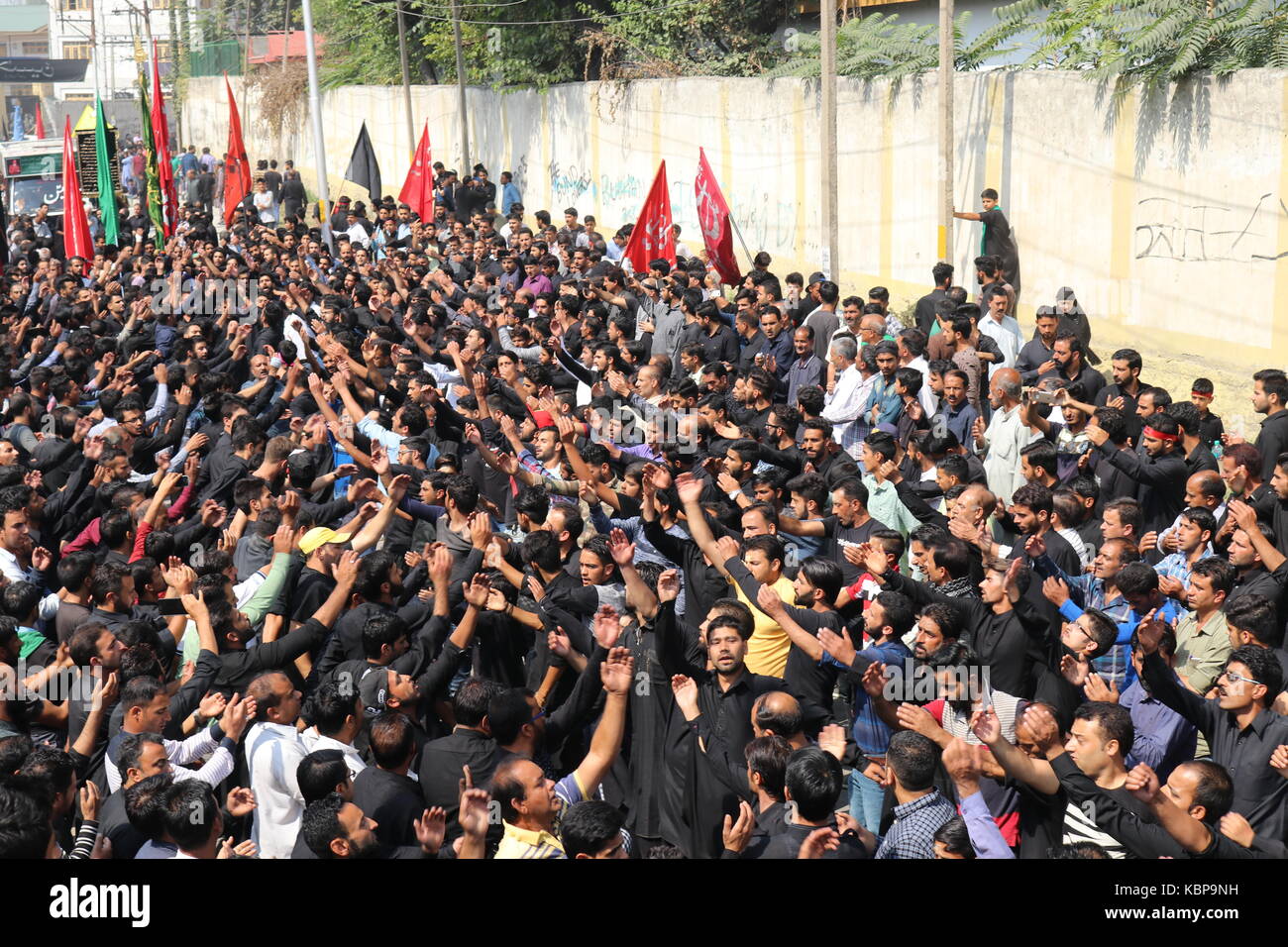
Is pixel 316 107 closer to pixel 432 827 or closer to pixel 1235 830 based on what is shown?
pixel 432 827

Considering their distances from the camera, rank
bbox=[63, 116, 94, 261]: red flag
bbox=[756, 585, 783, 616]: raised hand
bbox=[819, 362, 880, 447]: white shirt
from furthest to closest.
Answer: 1. bbox=[63, 116, 94, 261]: red flag
2. bbox=[819, 362, 880, 447]: white shirt
3. bbox=[756, 585, 783, 616]: raised hand

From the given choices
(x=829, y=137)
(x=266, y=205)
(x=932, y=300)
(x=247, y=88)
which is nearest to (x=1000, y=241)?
(x=829, y=137)

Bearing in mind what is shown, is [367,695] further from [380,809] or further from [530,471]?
[530,471]

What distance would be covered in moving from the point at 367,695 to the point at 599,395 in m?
4.91

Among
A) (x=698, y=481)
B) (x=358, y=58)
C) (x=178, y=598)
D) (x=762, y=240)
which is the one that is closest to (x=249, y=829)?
(x=178, y=598)

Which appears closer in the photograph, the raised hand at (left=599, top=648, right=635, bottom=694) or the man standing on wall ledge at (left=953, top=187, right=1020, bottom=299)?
the raised hand at (left=599, top=648, right=635, bottom=694)

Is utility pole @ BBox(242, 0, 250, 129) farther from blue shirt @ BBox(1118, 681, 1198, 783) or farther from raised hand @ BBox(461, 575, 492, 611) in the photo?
blue shirt @ BBox(1118, 681, 1198, 783)

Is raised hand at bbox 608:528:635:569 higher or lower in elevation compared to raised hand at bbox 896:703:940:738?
higher

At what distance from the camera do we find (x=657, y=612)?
6.12 metres

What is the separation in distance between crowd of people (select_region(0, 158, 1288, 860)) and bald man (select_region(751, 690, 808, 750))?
2 centimetres

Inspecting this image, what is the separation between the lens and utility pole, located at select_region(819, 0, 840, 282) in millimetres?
14430

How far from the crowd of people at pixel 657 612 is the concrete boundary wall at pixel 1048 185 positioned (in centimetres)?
185

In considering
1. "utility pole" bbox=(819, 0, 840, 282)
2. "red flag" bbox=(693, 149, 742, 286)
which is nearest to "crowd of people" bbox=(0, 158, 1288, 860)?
"utility pole" bbox=(819, 0, 840, 282)

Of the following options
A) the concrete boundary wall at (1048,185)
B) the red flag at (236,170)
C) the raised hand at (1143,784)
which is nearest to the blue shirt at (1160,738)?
the raised hand at (1143,784)
